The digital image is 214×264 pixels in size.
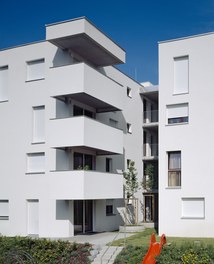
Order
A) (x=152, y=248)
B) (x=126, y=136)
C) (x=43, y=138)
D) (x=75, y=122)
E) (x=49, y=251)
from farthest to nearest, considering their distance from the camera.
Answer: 1. (x=126, y=136)
2. (x=43, y=138)
3. (x=75, y=122)
4. (x=49, y=251)
5. (x=152, y=248)

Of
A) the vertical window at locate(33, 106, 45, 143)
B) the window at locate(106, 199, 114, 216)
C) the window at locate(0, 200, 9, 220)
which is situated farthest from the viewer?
the window at locate(106, 199, 114, 216)

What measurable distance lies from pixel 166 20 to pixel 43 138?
8.91m

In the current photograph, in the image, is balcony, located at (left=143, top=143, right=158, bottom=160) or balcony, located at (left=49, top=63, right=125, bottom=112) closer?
balcony, located at (left=49, top=63, right=125, bottom=112)

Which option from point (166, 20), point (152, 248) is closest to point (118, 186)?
point (166, 20)

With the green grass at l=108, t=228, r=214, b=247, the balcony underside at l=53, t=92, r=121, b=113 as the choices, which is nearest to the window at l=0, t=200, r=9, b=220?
the balcony underside at l=53, t=92, r=121, b=113

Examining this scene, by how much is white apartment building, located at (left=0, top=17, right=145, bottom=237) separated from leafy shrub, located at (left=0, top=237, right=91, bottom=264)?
458 centimetres

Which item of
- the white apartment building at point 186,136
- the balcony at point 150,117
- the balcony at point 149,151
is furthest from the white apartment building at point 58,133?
the balcony at point 150,117

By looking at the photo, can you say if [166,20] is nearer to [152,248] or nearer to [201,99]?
[201,99]

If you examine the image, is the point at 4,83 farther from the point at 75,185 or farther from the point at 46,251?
the point at 46,251

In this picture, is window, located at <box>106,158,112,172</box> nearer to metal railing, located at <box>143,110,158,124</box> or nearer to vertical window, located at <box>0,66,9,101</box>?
metal railing, located at <box>143,110,158,124</box>

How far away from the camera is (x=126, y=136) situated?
29141 mm

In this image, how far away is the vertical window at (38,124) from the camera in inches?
920

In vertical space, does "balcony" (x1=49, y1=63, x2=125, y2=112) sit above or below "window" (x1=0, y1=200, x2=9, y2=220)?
above

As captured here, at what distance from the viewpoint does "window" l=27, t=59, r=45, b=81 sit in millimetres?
23650
